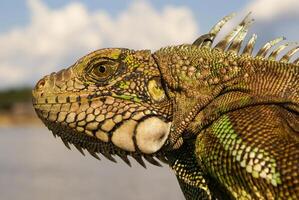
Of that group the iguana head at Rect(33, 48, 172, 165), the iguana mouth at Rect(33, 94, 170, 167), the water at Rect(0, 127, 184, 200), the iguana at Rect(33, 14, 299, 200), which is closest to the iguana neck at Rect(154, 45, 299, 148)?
the iguana at Rect(33, 14, 299, 200)

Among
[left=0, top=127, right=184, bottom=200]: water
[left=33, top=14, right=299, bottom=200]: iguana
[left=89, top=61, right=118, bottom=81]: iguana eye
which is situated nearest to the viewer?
[left=33, top=14, right=299, bottom=200]: iguana

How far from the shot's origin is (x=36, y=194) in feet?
61.0

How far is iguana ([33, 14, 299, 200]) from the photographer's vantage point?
16.9 ft

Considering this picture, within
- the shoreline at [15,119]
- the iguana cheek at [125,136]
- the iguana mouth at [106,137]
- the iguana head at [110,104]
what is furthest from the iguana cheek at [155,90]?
the shoreline at [15,119]

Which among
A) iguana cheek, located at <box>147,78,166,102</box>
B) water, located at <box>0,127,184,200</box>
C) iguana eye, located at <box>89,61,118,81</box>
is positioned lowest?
water, located at <box>0,127,184,200</box>

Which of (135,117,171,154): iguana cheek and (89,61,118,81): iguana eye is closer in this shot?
(135,117,171,154): iguana cheek

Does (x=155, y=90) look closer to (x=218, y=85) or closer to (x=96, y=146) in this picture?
(x=218, y=85)

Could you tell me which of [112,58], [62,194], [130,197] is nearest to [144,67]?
[112,58]

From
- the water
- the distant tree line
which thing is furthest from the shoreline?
the water

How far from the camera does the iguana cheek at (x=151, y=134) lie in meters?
5.67

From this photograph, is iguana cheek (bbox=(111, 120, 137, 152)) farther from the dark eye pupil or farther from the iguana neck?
the dark eye pupil

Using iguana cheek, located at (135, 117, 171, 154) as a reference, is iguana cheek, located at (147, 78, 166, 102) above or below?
above

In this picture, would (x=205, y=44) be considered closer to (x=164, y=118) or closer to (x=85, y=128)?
(x=164, y=118)

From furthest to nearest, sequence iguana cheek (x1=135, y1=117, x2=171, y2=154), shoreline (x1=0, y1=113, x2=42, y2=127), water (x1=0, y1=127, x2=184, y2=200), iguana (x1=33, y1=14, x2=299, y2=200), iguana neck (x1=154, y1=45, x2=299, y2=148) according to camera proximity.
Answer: shoreline (x1=0, y1=113, x2=42, y2=127), water (x1=0, y1=127, x2=184, y2=200), iguana cheek (x1=135, y1=117, x2=171, y2=154), iguana neck (x1=154, y1=45, x2=299, y2=148), iguana (x1=33, y1=14, x2=299, y2=200)
